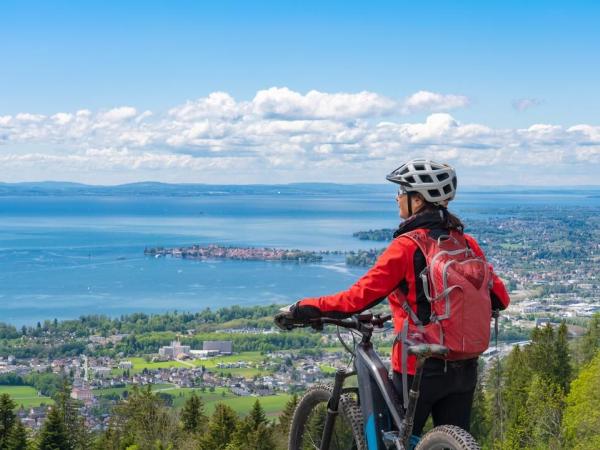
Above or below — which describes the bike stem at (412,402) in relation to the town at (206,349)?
above

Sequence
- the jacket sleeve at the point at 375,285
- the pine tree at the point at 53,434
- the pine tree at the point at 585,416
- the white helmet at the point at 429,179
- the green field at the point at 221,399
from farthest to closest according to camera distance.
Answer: the green field at the point at 221,399, the pine tree at the point at 53,434, the pine tree at the point at 585,416, the white helmet at the point at 429,179, the jacket sleeve at the point at 375,285

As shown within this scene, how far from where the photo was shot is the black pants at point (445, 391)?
3.91 meters

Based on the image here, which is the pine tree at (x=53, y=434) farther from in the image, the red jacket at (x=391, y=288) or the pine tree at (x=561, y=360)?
the red jacket at (x=391, y=288)

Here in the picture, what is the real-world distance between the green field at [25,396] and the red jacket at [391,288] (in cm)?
3868

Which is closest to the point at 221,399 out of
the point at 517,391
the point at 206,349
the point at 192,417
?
the point at 192,417

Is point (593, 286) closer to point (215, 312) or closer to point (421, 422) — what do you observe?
point (215, 312)

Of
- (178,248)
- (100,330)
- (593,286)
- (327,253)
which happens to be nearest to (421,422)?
(100,330)

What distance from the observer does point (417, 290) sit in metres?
3.86

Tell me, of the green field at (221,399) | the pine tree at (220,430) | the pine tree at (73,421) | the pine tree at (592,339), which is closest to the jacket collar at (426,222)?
the pine tree at (220,430)

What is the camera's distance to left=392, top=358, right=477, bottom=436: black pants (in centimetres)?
391

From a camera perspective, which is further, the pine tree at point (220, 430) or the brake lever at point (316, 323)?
the pine tree at point (220, 430)

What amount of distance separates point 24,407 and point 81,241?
103 metres

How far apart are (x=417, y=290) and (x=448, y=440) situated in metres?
0.70

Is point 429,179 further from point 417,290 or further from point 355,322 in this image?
point 355,322
